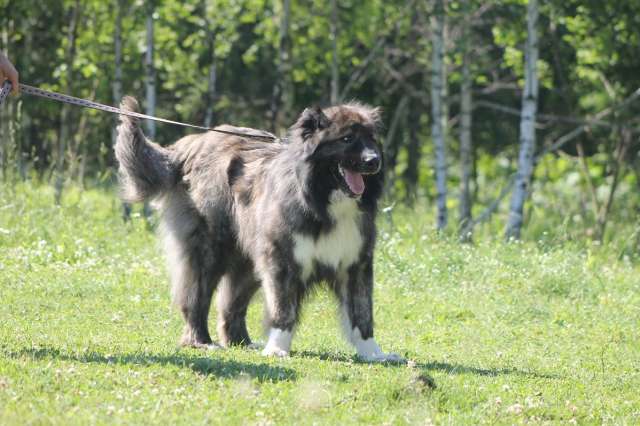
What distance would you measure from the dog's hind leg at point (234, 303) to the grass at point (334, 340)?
1.55 feet

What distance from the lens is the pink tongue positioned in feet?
23.7

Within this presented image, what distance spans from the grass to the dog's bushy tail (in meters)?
1.21

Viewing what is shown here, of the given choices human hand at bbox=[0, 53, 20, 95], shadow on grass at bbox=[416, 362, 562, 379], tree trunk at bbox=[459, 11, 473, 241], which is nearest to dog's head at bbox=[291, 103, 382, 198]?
shadow on grass at bbox=[416, 362, 562, 379]

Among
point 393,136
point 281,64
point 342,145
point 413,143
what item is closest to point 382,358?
point 342,145

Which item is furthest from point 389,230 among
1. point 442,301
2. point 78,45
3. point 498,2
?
point 78,45

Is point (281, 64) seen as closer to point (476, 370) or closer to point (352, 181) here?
point (352, 181)

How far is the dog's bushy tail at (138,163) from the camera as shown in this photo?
808 centimetres

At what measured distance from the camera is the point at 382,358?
24.9ft

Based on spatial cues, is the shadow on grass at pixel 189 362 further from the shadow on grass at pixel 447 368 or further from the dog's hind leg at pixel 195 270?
the dog's hind leg at pixel 195 270

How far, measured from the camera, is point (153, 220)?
12.9 m

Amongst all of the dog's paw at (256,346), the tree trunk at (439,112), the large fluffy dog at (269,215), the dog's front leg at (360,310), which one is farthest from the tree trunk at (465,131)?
the dog's front leg at (360,310)

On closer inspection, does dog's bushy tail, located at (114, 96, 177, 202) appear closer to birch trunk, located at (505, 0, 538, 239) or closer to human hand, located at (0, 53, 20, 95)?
human hand, located at (0, 53, 20, 95)

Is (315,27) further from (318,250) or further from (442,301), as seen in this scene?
(318,250)

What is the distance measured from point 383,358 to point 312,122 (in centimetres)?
186
